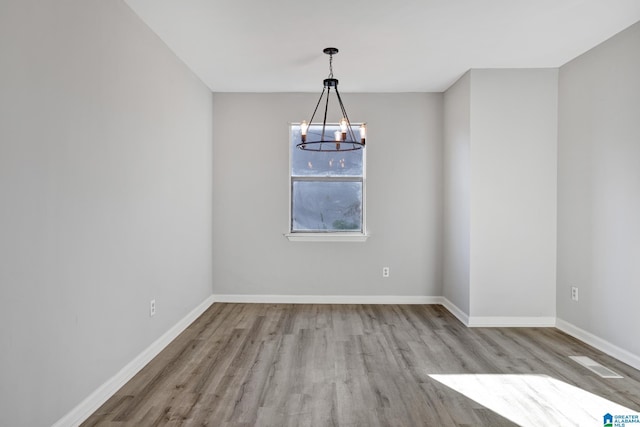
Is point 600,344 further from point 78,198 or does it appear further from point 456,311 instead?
point 78,198

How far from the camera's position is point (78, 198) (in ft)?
7.38

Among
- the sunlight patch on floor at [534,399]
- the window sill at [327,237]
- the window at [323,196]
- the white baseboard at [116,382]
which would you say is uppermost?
the window at [323,196]

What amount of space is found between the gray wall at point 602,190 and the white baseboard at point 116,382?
374 cm

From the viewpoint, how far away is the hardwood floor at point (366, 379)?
232cm

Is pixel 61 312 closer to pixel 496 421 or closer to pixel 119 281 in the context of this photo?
pixel 119 281

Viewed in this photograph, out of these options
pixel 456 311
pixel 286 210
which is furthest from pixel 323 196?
pixel 456 311

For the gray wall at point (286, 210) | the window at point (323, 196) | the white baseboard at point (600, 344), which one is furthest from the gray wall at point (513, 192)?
the window at point (323, 196)

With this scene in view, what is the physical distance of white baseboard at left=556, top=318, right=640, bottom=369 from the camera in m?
3.07

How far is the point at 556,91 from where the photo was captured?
4.08 m

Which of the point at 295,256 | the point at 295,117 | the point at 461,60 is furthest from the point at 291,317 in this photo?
the point at 461,60

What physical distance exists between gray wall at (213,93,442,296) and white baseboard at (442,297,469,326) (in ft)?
0.74

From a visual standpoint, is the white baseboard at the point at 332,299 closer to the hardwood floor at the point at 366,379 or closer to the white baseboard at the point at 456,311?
the white baseboard at the point at 456,311

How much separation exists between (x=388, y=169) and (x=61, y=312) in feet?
12.6

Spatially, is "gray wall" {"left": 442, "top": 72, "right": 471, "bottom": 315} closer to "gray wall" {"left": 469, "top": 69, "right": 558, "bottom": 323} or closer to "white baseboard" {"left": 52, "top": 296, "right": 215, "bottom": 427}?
"gray wall" {"left": 469, "top": 69, "right": 558, "bottom": 323}
